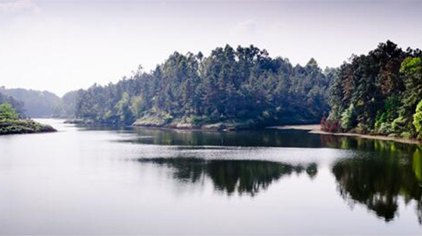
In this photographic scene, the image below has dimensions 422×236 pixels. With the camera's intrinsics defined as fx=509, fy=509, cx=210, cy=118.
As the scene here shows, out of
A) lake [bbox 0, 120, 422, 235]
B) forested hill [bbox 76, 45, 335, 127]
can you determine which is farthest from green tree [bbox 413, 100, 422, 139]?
forested hill [bbox 76, 45, 335, 127]

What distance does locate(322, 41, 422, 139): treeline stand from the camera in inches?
3250

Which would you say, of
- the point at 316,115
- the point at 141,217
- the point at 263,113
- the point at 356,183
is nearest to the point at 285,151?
the point at 356,183

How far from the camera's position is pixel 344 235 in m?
27.9

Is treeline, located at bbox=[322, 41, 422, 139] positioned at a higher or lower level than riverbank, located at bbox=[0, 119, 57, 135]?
higher

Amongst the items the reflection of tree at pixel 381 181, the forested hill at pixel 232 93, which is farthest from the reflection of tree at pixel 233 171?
the forested hill at pixel 232 93

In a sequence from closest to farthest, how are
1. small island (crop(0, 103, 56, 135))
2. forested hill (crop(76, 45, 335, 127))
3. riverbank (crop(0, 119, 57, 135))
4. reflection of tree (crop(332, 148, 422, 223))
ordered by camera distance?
reflection of tree (crop(332, 148, 422, 223)) < riverbank (crop(0, 119, 57, 135)) < small island (crop(0, 103, 56, 135)) < forested hill (crop(76, 45, 335, 127))

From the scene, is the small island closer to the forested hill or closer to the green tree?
the forested hill

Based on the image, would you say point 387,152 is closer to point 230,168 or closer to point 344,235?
point 230,168

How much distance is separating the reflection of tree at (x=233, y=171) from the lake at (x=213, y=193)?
0.32ft

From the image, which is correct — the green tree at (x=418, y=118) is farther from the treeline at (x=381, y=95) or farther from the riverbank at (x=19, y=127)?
the riverbank at (x=19, y=127)

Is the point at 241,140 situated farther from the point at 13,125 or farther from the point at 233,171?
the point at 13,125

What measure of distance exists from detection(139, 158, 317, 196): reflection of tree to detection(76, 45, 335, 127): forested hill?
283 ft

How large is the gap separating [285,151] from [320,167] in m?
17.5

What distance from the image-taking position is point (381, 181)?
44.0 meters
